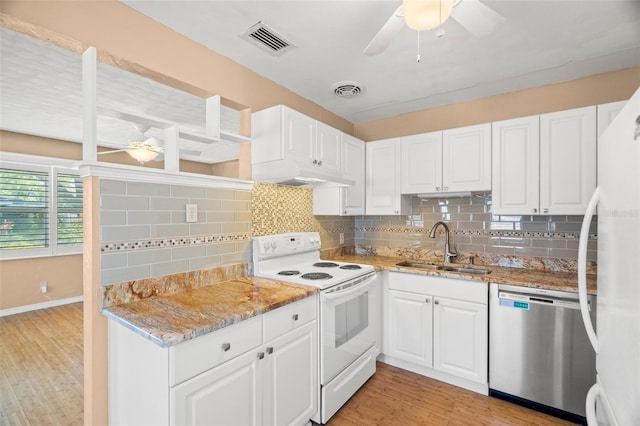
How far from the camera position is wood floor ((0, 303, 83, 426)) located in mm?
2076

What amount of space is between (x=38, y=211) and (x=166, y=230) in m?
4.33

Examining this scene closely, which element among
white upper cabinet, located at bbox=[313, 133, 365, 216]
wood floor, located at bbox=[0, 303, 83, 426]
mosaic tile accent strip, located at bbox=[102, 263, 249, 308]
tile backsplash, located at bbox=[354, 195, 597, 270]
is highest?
white upper cabinet, located at bbox=[313, 133, 365, 216]

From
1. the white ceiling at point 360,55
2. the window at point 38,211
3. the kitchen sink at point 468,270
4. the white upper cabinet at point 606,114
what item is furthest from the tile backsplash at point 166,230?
the window at point 38,211

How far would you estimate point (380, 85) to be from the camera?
2588mm

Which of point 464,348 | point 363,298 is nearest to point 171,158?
point 363,298

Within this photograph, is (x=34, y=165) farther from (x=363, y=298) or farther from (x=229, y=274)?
(x=363, y=298)

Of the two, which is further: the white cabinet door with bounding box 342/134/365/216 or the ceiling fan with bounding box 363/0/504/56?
the white cabinet door with bounding box 342/134/365/216

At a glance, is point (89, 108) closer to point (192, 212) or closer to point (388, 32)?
point (192, 212)

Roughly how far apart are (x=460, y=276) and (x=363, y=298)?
769 millimetres

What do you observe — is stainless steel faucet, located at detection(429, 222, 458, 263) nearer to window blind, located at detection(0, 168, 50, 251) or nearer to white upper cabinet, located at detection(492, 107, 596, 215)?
white upper cabinet, located at detection(492, 107, 596, 215)

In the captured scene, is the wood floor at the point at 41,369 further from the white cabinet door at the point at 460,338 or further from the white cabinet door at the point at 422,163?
the white cabinet door at the point at 422,163

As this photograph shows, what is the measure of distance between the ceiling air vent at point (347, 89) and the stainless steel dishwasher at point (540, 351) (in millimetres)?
1955

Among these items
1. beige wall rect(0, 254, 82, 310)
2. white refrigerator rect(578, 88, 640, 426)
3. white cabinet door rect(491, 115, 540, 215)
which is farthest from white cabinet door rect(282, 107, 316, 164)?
beige wall rect(0, 254, 82, 310)

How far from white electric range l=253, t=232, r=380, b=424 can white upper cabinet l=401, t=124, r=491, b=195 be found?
1028 mm
